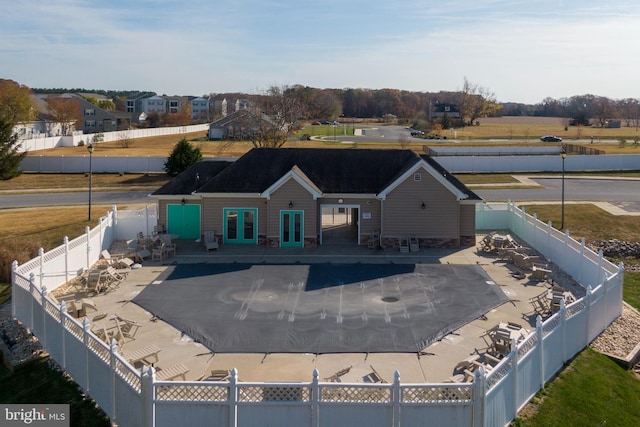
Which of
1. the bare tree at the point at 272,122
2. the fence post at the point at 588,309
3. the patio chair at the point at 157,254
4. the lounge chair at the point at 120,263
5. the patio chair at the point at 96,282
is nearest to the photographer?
the fence post at the point at 588,309

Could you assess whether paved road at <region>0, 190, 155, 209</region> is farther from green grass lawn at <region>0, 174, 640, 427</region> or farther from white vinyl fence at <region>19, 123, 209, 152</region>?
green grass lawn at <region>0, 174, 640, 427</region>

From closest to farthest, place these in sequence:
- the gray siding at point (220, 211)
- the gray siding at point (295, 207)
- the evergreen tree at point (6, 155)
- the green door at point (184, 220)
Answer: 1. the gray siding at point (295, 207)
2. the gray siding at point (220, 211)
3. the green door at point (184, 220)
4. the evergreen tree at point (6, 155)

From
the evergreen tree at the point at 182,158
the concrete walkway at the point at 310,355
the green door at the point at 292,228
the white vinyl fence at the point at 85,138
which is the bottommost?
the concrete walkway at the point at 310,355

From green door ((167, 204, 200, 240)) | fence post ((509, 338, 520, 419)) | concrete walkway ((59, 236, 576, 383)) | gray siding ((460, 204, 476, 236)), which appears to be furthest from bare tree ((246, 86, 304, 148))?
fence post ((509, 338, 520, 419))

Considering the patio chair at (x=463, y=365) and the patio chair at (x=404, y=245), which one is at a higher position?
the patio chair at (x=404, y=245)

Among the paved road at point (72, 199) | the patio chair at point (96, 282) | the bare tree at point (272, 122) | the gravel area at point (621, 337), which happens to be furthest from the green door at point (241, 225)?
the bare tree at point (272, 122)

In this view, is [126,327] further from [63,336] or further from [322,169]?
[322,169]

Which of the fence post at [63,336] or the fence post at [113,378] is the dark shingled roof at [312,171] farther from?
the fence post at [113,378]
